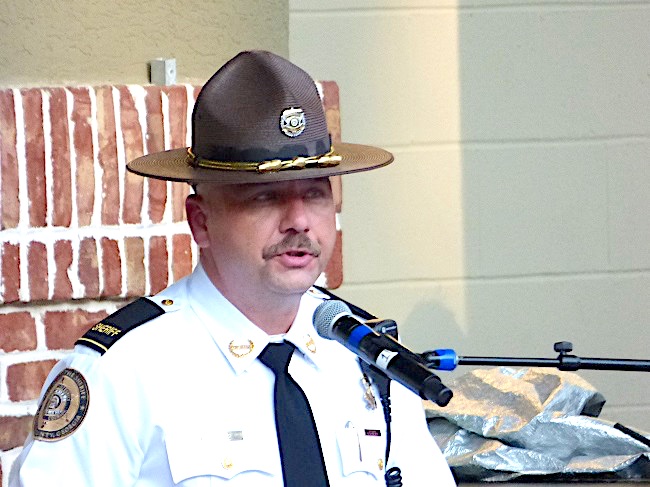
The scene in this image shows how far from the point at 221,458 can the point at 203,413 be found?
8cm

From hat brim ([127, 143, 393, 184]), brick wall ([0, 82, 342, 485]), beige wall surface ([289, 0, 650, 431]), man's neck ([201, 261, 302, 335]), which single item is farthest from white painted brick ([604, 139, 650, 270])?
man's neck ([201, 261, 302, 335])

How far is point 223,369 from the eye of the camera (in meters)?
2.34

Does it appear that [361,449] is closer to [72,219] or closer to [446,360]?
[446,360]

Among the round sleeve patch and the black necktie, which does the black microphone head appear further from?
the round sleeve patch

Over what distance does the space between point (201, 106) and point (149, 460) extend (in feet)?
2.00

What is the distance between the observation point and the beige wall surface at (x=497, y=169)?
407 centimetres

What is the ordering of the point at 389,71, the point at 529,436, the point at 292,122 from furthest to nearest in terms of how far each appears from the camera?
the point at 389,71 → the point at 529,436 → the point at 292,122

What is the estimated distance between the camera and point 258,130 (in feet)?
7.50

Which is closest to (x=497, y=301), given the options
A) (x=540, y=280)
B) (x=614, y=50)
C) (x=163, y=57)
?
(x=540, y=280)

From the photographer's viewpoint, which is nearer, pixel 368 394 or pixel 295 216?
pixel 295 216

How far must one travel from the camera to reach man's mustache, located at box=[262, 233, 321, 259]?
7.33ft

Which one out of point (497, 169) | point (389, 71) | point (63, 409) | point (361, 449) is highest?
point (389, 71)

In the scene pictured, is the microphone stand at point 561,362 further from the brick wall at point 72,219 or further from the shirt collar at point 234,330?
the brick wall at point 72,219

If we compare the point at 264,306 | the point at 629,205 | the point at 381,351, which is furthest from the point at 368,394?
the point at 629,205
